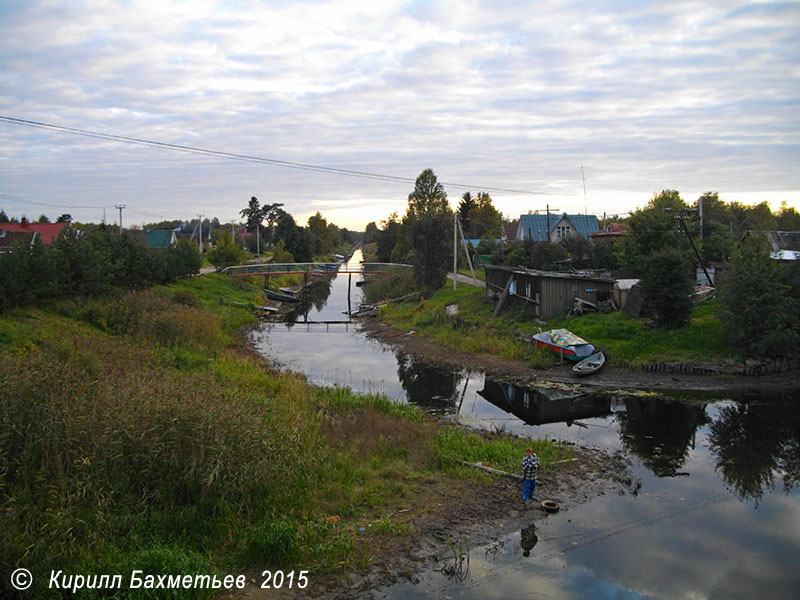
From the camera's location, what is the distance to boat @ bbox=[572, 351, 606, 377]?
25828 millimetres

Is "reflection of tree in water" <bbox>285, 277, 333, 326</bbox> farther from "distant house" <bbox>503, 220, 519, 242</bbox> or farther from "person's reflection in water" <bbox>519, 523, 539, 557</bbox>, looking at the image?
"person's reflection in water" <bbox>519, 523, 539, 557</bbox>

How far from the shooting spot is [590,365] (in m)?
26.2

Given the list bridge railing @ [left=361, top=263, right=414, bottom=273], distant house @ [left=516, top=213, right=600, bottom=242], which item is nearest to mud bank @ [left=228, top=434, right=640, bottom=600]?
bridge railing @ [left=361, top=263, right=414, bottom=273]


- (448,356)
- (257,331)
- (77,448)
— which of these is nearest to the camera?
(77,448)

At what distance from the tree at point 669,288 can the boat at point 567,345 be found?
3.70 metres

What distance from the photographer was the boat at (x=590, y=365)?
25.8 metres

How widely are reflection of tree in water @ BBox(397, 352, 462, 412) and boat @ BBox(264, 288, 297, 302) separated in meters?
33.0

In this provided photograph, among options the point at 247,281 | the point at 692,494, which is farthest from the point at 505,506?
the point at 247,281

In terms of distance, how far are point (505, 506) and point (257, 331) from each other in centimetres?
3149

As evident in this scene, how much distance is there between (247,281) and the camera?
63438mm

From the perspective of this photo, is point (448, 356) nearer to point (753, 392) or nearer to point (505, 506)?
Answer: point (753, 392)

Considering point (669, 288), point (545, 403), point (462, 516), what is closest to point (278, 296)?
point (669, 288)

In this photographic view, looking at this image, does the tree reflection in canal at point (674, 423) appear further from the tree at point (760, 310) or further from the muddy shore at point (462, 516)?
the tree at point (760, 310)

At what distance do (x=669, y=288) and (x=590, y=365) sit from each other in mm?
5351
